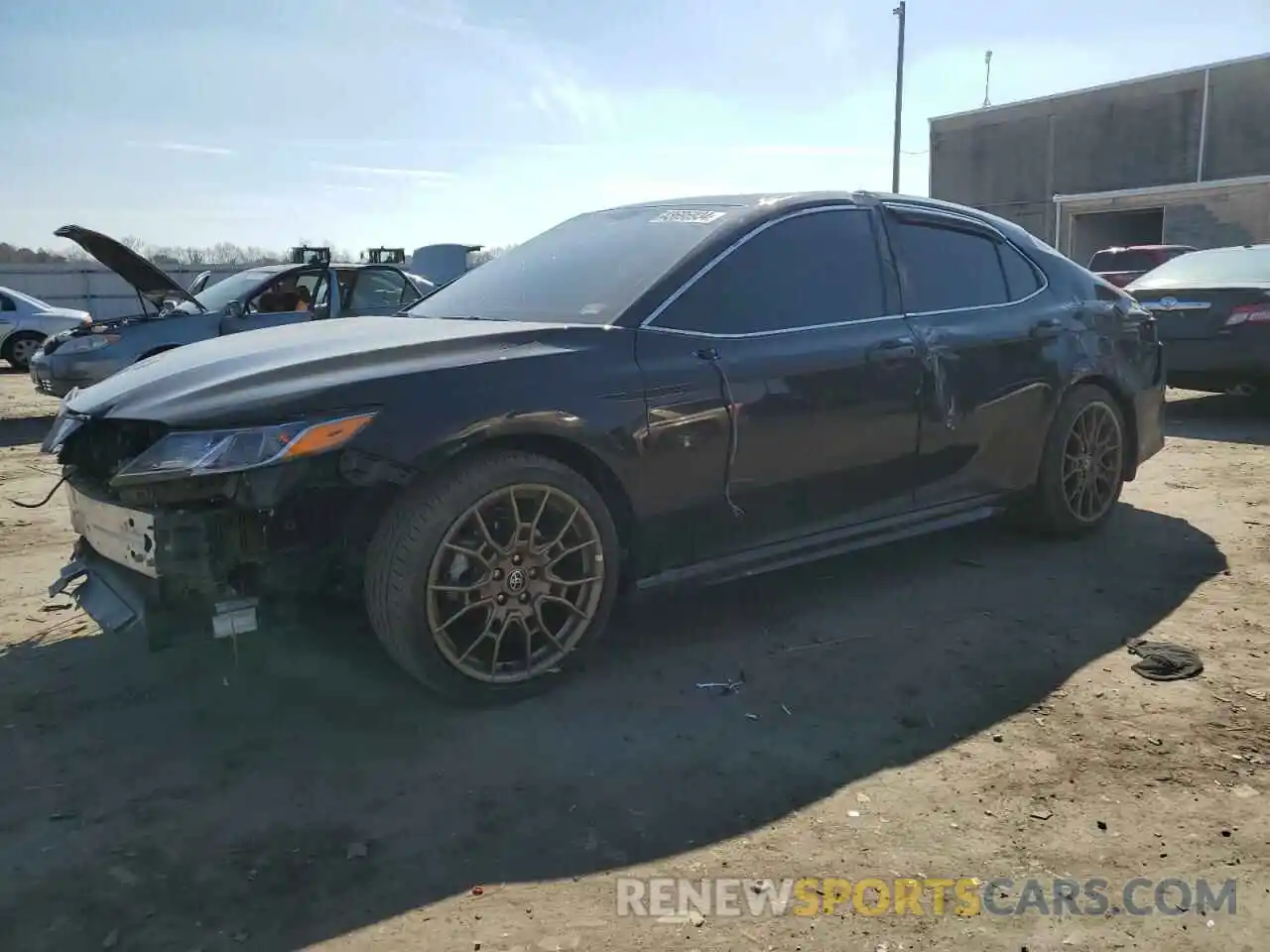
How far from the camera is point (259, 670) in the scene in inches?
143

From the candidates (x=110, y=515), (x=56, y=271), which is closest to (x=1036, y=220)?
(x=56, y=271)

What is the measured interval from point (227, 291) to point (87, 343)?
52.8 inches

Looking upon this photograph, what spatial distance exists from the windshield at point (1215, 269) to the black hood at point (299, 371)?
7251 millimetres

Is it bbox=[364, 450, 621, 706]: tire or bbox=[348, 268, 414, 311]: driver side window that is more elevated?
bbox=[348, 268, 414, 311]: driver side window

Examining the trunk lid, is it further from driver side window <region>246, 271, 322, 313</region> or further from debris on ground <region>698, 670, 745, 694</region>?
driver side window <region>246, 271, 322, 313</region>

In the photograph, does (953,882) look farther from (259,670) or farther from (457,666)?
(259,670)

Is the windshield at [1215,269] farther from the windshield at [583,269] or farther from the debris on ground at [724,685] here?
the debris on ground at [724,685]

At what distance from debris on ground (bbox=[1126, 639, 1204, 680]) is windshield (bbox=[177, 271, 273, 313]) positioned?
8492 mm

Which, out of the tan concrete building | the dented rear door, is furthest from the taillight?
the tan concrete building

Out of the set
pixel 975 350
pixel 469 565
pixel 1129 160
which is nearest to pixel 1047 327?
pixel 975 350

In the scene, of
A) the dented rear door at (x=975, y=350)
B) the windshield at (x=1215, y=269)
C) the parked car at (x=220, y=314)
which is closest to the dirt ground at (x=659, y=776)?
the dented rear door at (x=975, y=350)

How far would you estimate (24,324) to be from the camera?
16.7 meters

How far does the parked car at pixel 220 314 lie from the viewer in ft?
30.6

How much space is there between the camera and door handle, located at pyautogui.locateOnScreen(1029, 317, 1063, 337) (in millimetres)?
4723
